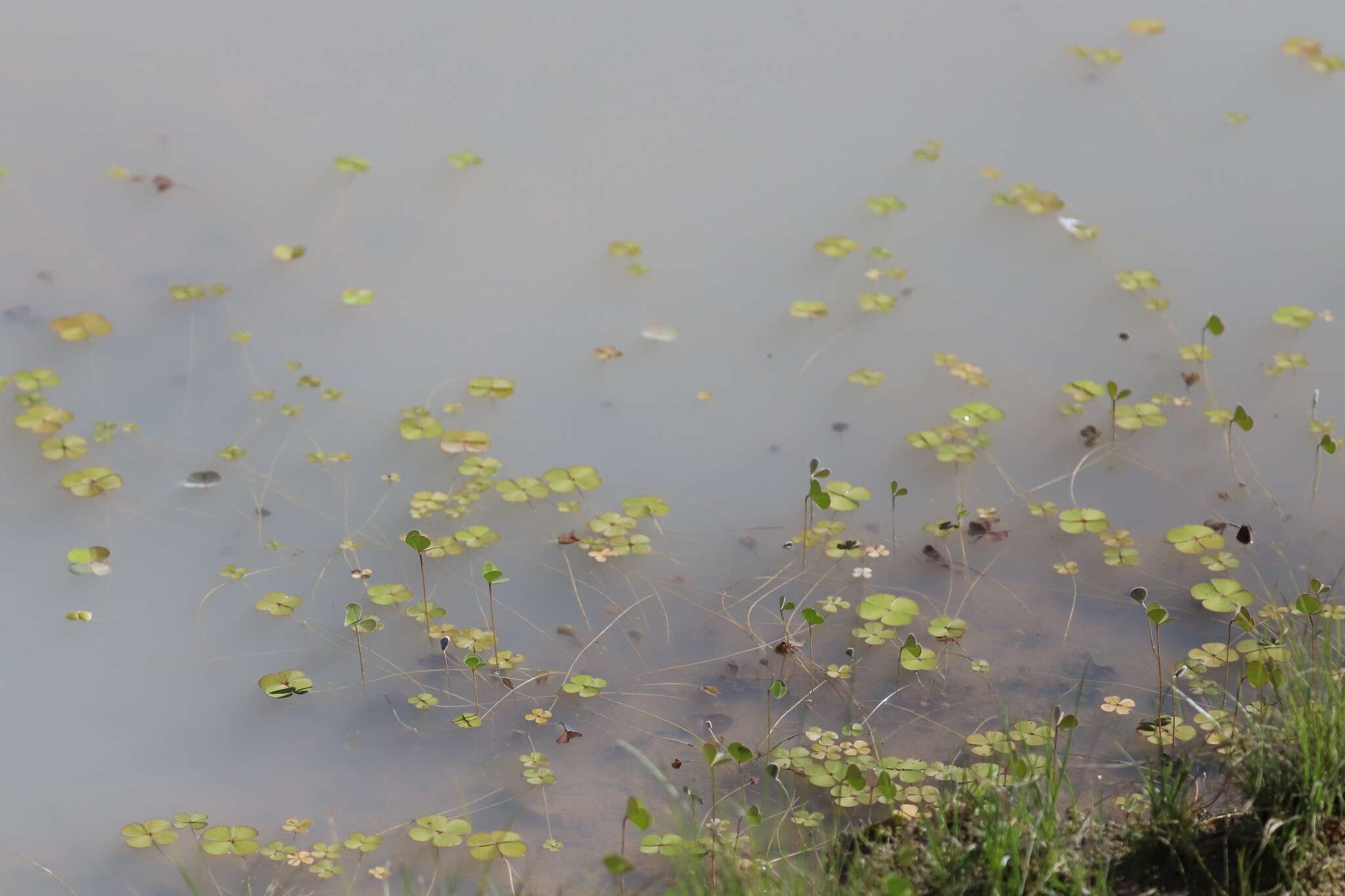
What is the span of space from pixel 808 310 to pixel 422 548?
1379 mm

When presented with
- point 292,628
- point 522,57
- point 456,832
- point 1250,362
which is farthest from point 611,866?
point 522,57

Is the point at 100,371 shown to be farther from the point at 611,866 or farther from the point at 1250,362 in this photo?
the point at 1250,362

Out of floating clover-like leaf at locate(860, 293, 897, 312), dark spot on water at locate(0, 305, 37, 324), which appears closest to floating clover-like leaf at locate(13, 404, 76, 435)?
dark spot on water at locate(0, 305, 37, 324)

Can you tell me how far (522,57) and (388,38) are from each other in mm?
433

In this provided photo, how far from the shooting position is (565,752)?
226cm

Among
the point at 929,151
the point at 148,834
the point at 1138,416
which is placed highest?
the point at 929,151

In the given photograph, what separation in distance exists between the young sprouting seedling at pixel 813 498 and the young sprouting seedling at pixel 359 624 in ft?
3.06

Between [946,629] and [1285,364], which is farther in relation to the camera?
[1285,364]

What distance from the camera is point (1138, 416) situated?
2955 millimetres

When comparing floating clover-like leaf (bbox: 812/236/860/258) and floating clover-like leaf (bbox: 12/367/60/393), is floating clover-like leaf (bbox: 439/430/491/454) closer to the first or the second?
floating clover-like leaf (bbox: 12/367/60/393)

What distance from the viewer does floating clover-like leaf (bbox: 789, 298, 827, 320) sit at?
3242mm

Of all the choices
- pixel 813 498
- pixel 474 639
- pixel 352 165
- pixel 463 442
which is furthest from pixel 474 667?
pixel 352 165

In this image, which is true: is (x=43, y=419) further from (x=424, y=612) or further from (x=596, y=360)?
(x=596, y=360)

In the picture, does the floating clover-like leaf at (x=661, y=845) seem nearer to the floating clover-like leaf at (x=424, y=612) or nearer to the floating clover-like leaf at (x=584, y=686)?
the floating clover-like leaf at (x=584, y=686)
